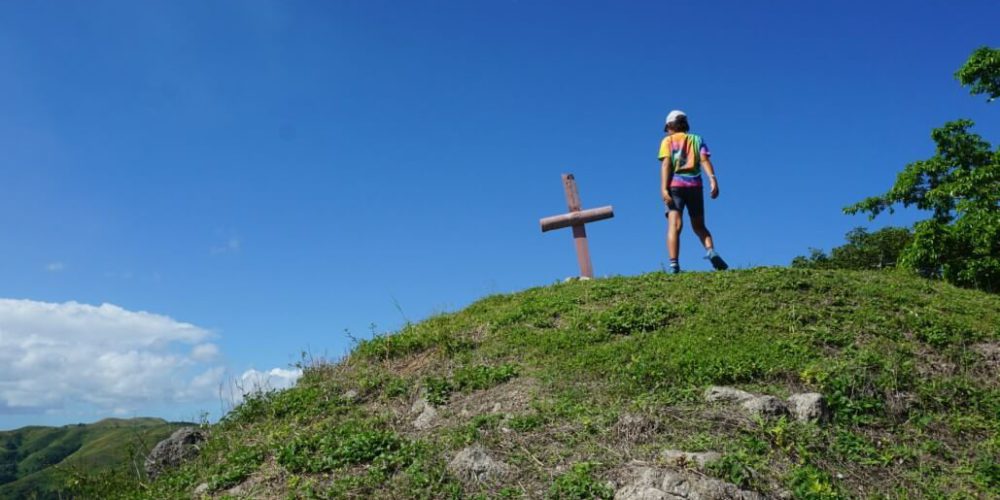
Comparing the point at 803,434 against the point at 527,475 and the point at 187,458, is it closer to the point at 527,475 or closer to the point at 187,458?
the point at 527,475

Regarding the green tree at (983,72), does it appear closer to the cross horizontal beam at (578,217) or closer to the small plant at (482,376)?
the cross horizontal beam at (578,217)

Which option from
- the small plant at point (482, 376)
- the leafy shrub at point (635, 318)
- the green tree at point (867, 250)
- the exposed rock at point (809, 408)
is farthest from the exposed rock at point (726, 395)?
the green tree at point (867, 250)

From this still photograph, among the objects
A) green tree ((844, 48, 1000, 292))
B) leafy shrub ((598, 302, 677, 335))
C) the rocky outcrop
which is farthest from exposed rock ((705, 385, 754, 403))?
green tree ((844, 48, 1000, 292))

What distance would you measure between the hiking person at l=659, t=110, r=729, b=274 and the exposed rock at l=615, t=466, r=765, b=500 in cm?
739

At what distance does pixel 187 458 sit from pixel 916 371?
902 cm

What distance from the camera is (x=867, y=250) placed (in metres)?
34.7

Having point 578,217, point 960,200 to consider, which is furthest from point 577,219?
point 960,200

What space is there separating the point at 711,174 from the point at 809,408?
664cm

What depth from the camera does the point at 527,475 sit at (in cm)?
626

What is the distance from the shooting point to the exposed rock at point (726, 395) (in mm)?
7219

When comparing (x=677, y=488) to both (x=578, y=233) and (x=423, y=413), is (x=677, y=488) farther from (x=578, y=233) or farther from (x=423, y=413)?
(x=578, y=233)

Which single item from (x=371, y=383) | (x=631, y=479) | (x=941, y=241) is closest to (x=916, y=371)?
(x=631, y=479)

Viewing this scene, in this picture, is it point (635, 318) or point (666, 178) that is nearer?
point (635, 318)

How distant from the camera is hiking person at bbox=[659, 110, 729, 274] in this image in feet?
42.0
